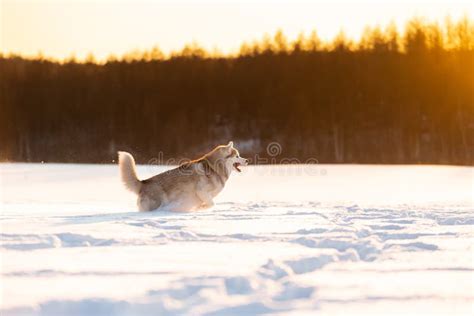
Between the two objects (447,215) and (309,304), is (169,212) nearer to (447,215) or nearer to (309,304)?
(447,215)

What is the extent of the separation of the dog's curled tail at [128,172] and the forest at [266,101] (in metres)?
26.0

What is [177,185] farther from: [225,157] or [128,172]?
[225,157]

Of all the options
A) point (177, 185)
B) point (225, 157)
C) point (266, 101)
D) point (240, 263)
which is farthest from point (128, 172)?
point (266, 101)

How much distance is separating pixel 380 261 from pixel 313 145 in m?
33.4

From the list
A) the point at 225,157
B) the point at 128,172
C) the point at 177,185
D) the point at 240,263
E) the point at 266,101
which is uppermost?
the point at 266,101

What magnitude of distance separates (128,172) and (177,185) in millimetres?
651

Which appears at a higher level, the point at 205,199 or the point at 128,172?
the point at 128,172

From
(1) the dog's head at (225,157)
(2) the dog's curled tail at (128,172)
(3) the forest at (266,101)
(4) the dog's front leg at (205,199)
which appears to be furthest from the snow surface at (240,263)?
(3) the forest at (266,101)

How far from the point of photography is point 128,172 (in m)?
6.91

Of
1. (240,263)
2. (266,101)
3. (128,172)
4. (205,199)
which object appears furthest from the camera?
(266,101)

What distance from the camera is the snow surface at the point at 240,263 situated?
2879mm

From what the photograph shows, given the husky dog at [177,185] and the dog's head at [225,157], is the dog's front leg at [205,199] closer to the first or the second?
the husky dog at [177,185]

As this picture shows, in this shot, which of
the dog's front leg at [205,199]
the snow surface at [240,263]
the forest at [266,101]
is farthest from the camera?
the forest at [266,101]

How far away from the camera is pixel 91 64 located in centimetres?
4591
